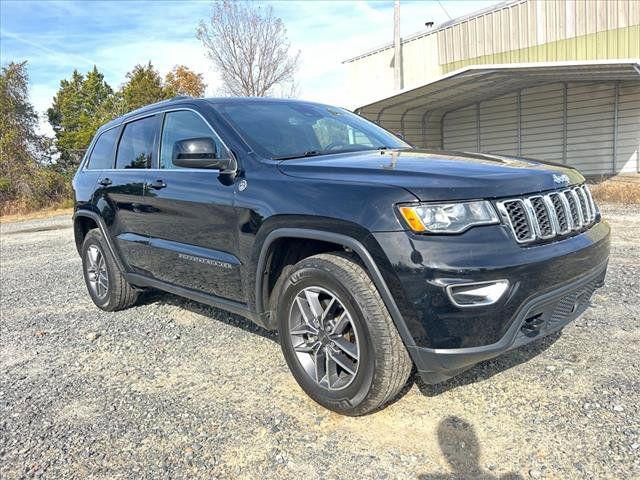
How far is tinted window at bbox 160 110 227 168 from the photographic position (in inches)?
152

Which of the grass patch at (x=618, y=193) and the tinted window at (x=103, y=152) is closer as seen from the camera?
the tinted window at (x=103, y=152)

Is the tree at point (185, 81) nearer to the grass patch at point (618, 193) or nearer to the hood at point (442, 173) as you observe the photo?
the grass patch at point (618, 193)

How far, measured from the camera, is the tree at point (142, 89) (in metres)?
32.0

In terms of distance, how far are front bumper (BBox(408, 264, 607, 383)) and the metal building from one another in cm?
1029

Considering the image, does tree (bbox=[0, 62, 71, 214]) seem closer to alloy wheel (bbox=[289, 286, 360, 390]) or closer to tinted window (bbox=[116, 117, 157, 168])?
tinted window (bbox=[116, 117, 157, 168])

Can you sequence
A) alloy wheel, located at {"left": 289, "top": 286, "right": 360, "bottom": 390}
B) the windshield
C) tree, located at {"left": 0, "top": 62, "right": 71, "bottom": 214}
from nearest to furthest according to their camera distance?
1. alloy wheel, located at {"left": 289, "top": 286, "right": 360, "bottom": 390}
2. the windshield
3. tree, located at {"left": 0, "top": 62, "right": 71, "bottom": 214}

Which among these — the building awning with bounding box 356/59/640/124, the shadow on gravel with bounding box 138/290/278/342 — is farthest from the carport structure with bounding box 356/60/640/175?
the shadow on gravel with bounding box 138/290/278/342

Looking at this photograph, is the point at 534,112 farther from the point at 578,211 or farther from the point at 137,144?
the point at 578,211

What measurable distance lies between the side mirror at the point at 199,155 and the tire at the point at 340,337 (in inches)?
33.6

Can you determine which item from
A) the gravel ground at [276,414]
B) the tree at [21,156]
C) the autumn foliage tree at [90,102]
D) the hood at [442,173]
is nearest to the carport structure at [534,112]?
the hood at [442,173]

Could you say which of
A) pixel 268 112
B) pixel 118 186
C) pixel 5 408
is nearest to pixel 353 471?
pixel 5 408

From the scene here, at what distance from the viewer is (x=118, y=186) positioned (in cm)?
473

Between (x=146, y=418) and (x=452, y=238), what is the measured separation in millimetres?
2027

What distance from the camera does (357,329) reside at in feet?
9.02
